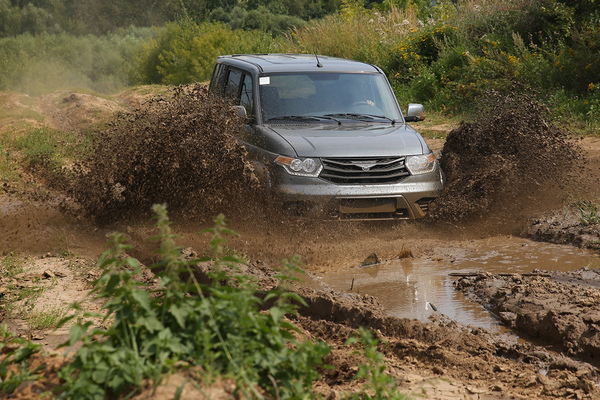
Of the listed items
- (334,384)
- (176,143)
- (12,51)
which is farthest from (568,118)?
(12,51)

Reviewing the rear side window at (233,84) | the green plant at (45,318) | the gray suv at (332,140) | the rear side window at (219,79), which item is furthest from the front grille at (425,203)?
the green plant at (45,318)

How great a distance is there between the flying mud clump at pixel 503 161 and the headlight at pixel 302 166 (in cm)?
148

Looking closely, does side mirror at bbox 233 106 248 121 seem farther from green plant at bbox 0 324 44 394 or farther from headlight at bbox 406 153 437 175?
green plant at bbox 0 324 44 394

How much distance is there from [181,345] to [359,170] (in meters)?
4.00

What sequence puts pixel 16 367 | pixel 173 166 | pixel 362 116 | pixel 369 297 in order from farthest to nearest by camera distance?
pixel 362 116, pixel 173 166, pixel 369 297, pixel 16 367

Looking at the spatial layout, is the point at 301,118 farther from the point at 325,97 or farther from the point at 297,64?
the point at 297,64

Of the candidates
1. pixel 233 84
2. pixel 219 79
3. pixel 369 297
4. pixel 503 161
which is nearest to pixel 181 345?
pixel 369 297

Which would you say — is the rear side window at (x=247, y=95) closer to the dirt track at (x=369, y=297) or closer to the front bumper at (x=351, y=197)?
the front bumper at (x=351, y=197)

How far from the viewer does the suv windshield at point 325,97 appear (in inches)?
279

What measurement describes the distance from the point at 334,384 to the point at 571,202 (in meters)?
4.97

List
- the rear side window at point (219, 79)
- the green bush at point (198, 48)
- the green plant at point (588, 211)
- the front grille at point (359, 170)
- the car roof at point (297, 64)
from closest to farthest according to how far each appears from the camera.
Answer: the front grille at point (359, 170) → the green plant at point (588, 211) → the car roof at point (297, 64) → the rear side window at point (219, 79) → the green bush at point (198, 48)

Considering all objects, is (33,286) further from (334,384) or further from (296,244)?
(334,384)

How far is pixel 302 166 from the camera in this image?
6.16m

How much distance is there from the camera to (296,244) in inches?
238
